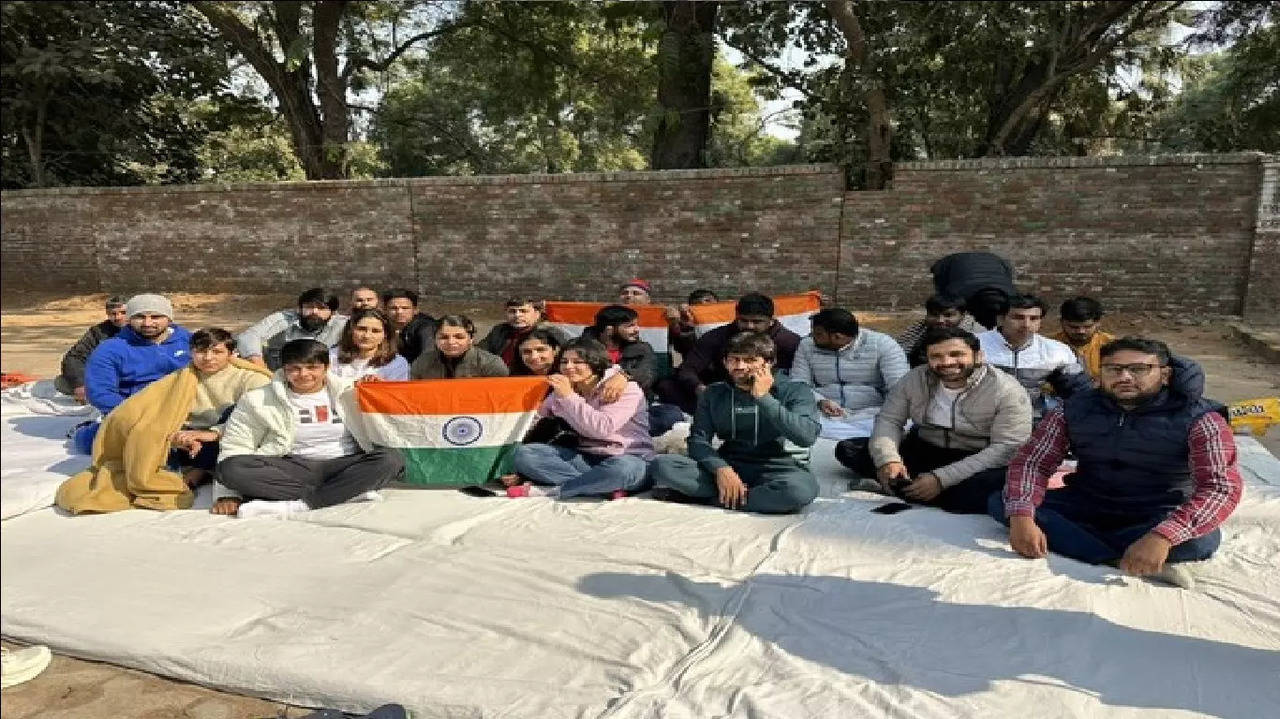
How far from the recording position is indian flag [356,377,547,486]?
4.11 metres

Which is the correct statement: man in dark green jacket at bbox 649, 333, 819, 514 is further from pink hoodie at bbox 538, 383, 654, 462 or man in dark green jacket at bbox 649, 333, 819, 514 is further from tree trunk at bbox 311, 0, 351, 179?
tree trunk at bbox 311, 0, 351, 179

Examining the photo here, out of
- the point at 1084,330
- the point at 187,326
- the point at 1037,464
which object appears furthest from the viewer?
the point at 187,326

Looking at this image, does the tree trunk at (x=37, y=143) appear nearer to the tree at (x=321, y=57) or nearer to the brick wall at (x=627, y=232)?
the tree at (x=321, y=57)

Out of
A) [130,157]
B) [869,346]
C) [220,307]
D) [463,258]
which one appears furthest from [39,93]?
[869,346]

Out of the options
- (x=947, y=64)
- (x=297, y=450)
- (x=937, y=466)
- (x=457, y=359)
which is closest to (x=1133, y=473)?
(x=937, y=466)

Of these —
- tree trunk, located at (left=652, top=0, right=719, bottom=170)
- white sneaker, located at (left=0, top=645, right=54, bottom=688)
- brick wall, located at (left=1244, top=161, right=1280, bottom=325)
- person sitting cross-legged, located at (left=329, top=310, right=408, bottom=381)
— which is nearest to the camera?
white sneaker, located at (left=0, top=645, right=54, bottom=688)

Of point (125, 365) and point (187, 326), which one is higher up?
point (125, 365)

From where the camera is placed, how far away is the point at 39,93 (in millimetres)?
13203

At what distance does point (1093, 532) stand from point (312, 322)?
4412 millimetres

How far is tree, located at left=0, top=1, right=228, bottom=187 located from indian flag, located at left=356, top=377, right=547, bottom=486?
10.8 meters

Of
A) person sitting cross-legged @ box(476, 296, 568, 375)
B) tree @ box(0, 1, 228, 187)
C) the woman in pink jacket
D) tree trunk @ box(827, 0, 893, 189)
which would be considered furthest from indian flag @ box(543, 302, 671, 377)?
tree @ box(0, 1, 228, 187)

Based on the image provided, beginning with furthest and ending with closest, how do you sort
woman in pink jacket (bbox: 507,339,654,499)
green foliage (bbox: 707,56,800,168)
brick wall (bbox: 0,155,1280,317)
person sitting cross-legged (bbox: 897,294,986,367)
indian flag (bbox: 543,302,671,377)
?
green foliage (bbox: 707,56,800,168) < brick wall (bbox: 0,155,1280,317) < indian flag (bbox: 543,302,671,377) < person sitting cross-legged (bbox: 897,294,986,367) < woman in pink jacket (bbox: 507,339,654,499)

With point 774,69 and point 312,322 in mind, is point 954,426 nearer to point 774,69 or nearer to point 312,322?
point 312,322

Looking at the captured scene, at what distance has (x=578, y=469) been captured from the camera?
4.00m
